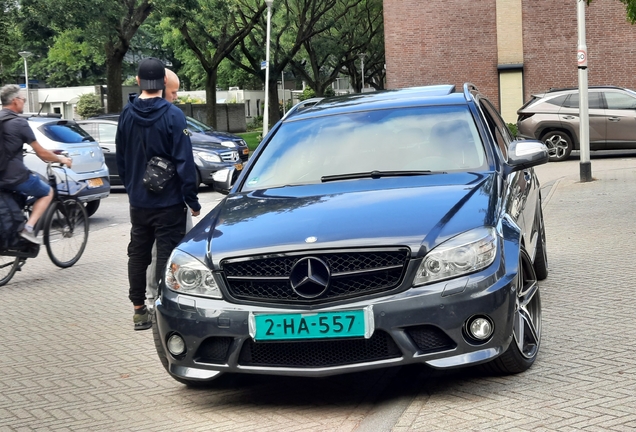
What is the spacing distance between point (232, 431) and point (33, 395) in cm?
149

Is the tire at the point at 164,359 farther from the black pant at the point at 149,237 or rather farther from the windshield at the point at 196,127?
the windshield at the point at 196,127

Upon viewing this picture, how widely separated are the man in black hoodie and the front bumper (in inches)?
74.7

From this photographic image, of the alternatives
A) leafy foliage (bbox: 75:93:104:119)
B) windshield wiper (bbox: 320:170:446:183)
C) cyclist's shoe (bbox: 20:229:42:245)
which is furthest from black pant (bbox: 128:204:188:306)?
leafy foliage (bbox: 75:93:104:119)

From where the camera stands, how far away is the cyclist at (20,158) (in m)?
9.69

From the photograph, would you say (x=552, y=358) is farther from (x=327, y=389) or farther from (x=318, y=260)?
(x=318, y=260)

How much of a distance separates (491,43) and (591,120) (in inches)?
655

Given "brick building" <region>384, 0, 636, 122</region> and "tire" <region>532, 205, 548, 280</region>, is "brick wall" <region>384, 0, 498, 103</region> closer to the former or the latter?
"brick building" <region>384, 0, 636, 122</region>

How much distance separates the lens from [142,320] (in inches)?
287

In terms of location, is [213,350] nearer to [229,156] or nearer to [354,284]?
[354,284]

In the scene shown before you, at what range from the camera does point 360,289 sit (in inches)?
188

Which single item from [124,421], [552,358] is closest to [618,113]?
[552,358]

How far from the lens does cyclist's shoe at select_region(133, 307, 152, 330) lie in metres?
7.27

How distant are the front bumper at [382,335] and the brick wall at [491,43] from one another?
34907 millimetres

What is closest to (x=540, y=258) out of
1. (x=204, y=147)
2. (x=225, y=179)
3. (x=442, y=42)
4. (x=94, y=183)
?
(x=225, y=179)
